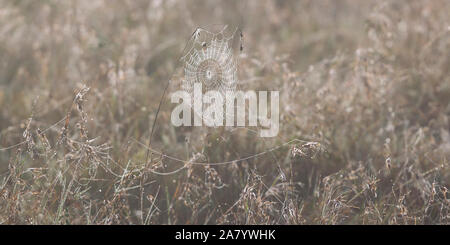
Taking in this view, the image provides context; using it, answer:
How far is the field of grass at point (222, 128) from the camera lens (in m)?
2.22

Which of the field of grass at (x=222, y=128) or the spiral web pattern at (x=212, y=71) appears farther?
the spiral web pattern at (x=212, y=71)

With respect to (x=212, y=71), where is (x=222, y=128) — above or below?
below

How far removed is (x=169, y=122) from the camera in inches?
113

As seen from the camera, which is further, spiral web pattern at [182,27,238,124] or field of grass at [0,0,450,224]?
spiral web pattern at [182,27,238,124]

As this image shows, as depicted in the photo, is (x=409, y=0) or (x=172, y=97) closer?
(x=172, y=97)

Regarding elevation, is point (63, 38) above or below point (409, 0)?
below

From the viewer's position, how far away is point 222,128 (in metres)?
2.70

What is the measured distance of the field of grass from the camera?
7.29 ft

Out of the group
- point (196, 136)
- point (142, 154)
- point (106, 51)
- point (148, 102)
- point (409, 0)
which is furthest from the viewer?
point (409, 0)
